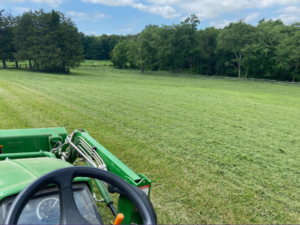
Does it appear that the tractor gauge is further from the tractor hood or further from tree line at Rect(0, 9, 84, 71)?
tree line at Rect(0, 9, 84, 71)

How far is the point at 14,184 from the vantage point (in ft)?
4.73

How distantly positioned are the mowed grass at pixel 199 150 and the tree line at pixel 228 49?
37178mm

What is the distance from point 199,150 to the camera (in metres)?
5.20

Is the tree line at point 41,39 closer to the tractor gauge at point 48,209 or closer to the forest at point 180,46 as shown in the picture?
the forest at point 180,46

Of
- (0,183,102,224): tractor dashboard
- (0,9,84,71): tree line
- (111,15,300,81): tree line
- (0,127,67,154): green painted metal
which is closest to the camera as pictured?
(0,183,102,224): tractor dashboard

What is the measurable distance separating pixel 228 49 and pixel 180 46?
10840mm

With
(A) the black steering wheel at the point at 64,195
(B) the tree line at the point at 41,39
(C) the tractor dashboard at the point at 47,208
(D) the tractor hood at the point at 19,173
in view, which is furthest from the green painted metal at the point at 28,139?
(B) the tree line at the point at 41,39

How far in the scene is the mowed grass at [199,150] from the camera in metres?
3.17

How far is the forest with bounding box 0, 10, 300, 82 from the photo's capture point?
32750mm

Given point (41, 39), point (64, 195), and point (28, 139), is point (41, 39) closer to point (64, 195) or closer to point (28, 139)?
point (28, 139)

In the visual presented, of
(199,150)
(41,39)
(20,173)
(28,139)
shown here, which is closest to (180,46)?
(41,39)

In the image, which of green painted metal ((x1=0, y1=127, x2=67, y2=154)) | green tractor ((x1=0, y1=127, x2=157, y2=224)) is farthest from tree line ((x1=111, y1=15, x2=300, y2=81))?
green tractor ((x1=0, y1=127, x2=157, y2=224))

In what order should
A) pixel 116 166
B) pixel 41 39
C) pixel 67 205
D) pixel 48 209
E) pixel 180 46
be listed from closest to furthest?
pixel 67 205 < pixel 48 209 < pixel 116 166 < pixel 41 39 < pixel 180 46

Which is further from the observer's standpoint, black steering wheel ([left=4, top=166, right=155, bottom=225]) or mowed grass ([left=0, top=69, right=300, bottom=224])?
mowed grass ([left=0, top=69, right=300, bottom=224])
